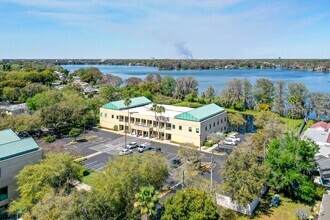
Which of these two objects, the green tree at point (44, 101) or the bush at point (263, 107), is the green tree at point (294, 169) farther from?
the green tree at point (44, 101)

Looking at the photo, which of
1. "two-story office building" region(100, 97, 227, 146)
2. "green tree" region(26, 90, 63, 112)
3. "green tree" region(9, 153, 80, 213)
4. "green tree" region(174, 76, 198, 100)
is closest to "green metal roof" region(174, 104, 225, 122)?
"two-story office building" region(100, 97, 227, 146)

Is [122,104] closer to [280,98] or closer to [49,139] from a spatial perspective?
[49,139]

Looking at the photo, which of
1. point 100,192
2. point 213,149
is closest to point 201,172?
point 213,149

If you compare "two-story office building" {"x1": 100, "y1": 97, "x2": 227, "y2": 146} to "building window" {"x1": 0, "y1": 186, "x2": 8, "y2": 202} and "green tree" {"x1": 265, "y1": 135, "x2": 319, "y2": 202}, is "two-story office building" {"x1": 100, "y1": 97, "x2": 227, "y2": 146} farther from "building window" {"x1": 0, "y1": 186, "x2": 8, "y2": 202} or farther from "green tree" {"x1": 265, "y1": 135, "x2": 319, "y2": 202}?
"building window" {"x1": 0, "y1": 186, "x2": 8, "y2": 202}

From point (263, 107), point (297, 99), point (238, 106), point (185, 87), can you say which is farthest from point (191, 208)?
point (185, 87)

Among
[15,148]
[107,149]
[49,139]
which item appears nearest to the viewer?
[15,148]

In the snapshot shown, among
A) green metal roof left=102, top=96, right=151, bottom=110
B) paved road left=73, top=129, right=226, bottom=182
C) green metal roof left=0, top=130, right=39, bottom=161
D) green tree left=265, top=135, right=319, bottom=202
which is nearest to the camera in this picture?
green metal roof left=0, top=130, right=39, bottom=161

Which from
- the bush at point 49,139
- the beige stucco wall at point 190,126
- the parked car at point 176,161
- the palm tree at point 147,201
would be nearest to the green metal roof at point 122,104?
the beige stucco wall at point 190,126
